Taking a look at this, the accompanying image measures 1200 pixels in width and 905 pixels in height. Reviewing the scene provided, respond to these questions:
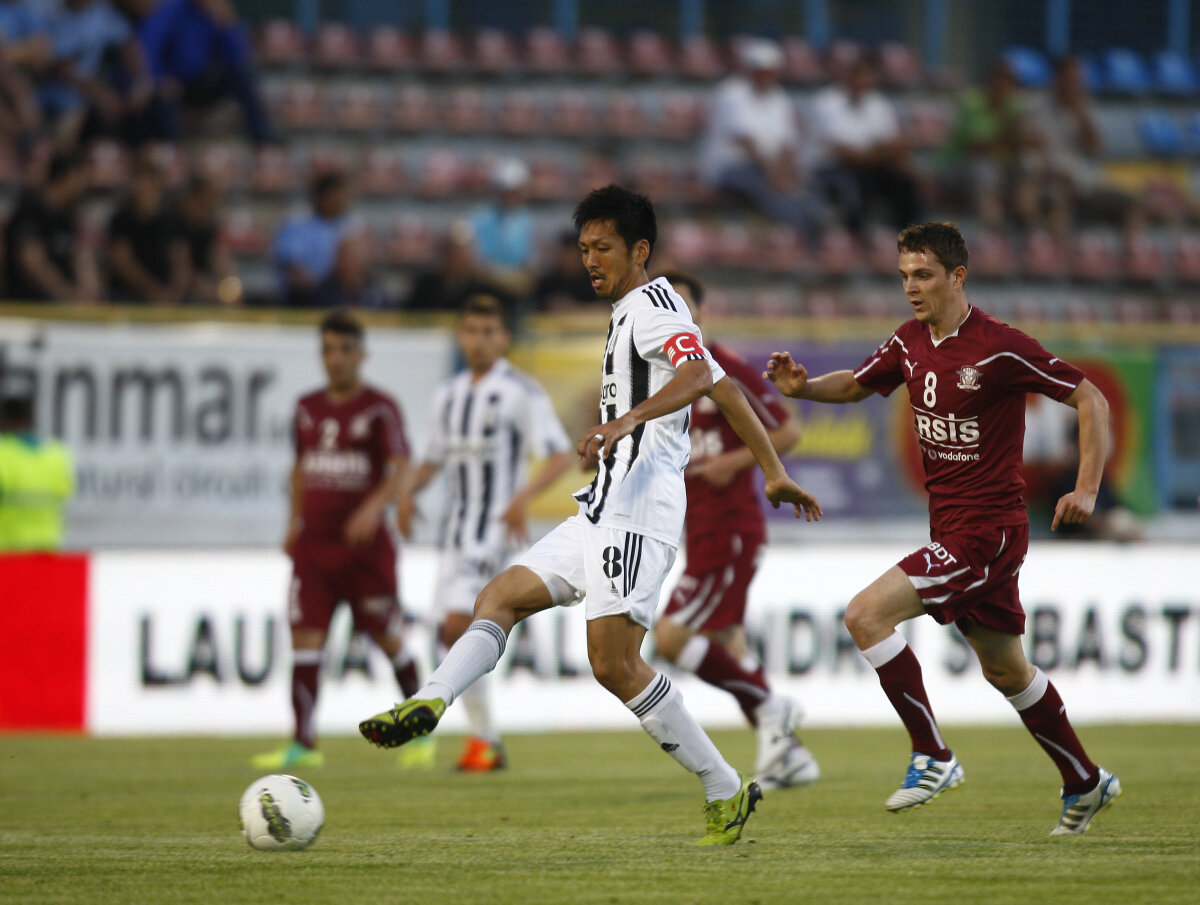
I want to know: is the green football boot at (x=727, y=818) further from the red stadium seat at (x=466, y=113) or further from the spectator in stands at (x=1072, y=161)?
the spectator in stands at (x=1072, y=161)

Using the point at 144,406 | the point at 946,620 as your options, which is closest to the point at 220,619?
the point at 144,406

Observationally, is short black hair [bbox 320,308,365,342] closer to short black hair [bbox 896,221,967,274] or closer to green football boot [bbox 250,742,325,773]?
green football boot [bbox 250,742,325,773]

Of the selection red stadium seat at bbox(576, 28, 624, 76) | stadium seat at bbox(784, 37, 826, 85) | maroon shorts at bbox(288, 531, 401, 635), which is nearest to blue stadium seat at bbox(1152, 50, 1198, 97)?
stadium seat at bbox(784, 37, 826, 85)

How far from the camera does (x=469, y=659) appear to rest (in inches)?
220

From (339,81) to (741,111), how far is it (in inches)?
179

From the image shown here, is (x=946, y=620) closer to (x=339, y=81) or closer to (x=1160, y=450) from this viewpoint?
(x=1160, y=450)

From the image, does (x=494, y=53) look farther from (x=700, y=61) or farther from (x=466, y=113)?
(x=700, y=61)

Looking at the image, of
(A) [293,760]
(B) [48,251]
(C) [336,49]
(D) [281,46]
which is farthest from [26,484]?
(C) [336,49]

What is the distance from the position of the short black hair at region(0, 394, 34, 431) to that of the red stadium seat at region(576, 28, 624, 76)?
9084 millimetres

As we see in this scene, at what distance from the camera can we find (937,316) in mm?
6355

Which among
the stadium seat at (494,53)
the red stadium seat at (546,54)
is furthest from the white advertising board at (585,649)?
the red stadium seat at (546,54)

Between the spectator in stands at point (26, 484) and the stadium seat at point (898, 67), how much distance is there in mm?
11907

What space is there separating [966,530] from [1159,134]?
53.7 ft

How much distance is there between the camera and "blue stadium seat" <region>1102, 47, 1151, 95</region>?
2133 cm
